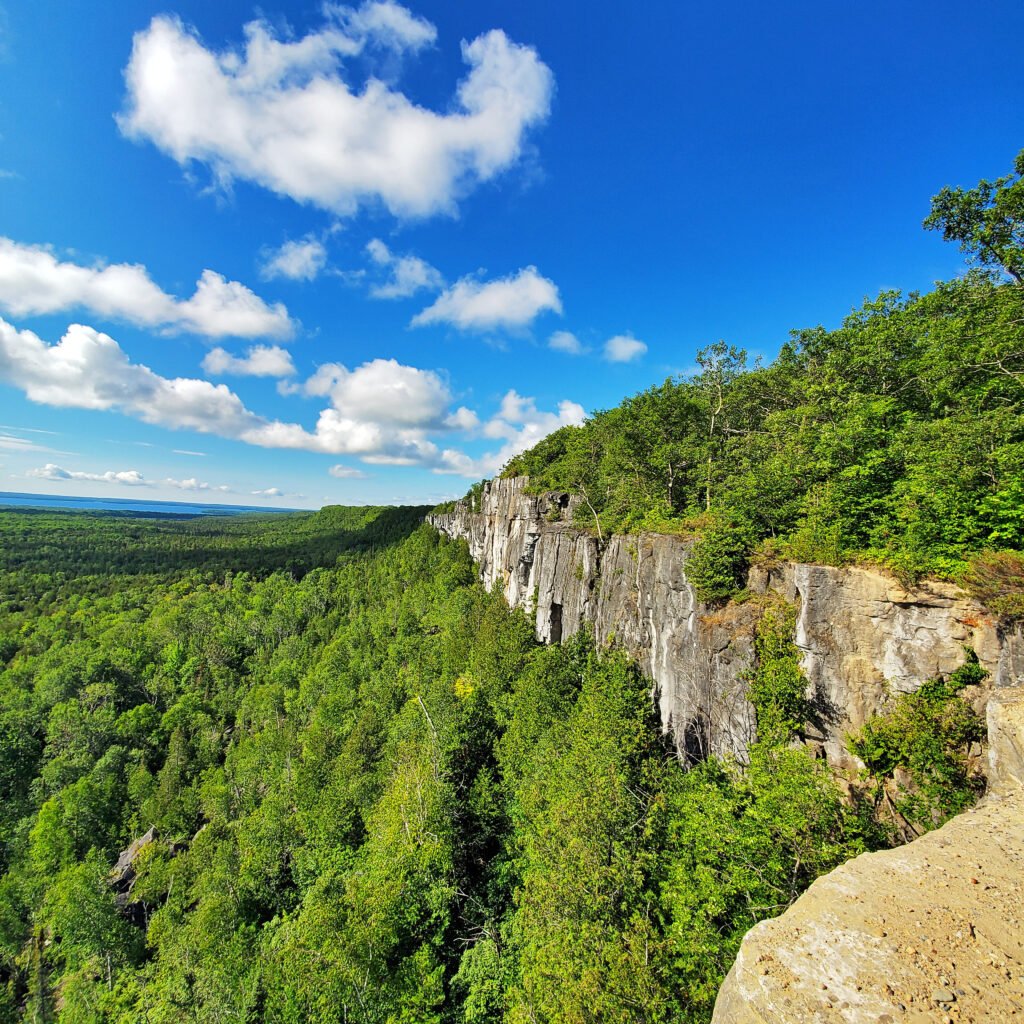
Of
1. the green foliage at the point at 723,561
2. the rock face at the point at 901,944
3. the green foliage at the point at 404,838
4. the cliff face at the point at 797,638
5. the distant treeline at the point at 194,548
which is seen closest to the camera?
the rock face at the point at 901,944

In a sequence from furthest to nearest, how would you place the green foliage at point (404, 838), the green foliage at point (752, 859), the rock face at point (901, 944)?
the green foliage at point (404, 838) → the green foliage at point (752, 859) → the rock face at point (901, 944)

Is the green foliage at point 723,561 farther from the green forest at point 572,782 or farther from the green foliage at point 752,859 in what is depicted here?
the green foliage at point 752,859

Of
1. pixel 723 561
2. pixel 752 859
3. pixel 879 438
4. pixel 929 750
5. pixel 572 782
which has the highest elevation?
pixel 879 438

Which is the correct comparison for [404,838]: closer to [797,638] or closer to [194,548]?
[797,638]

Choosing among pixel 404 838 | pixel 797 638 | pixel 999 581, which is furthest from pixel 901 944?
pixel 404 838

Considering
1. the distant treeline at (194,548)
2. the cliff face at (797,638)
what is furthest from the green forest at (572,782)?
the distant treeline at (194,548)

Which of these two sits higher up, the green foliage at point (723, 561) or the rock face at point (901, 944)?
the green foliage at point (723, 561)

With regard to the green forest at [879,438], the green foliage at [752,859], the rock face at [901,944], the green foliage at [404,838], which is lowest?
the green foliage at [404,838]
